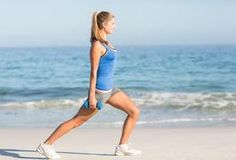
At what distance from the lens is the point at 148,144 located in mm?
7488

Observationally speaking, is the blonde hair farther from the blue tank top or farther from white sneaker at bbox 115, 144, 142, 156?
white sneaker at bbox 115, 144, 142, 156

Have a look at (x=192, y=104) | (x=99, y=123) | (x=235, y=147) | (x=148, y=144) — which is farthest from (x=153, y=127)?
(x=192, y=104)

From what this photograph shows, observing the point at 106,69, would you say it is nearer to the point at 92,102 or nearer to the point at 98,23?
the point at 92,102

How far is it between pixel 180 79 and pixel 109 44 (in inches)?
905

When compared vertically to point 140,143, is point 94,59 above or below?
above

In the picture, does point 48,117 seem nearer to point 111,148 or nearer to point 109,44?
point 111,148

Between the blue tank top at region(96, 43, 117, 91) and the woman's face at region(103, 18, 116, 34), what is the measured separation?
0.15 metres

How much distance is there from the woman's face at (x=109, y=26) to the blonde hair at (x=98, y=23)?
3 centimetres

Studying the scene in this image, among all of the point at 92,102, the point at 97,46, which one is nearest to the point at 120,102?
the point at 92,102

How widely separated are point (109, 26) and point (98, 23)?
0.12m

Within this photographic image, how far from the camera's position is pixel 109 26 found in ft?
19.4

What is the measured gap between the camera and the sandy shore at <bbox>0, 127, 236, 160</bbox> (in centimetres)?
660

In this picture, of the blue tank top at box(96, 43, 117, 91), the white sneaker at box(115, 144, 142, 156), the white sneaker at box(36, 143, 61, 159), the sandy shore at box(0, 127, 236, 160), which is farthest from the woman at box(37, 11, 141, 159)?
the sandy shore at box(0, 127, 236, 160)

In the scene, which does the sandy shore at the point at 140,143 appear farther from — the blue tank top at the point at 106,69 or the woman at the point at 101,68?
the blue tank top at the point at 106,69
